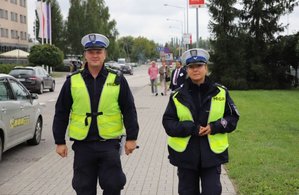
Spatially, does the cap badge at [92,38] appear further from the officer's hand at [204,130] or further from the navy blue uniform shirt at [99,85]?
the officer's hand at [204,130]

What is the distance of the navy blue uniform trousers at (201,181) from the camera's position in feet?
13.6

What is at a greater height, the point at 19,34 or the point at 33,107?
the point at 19,34

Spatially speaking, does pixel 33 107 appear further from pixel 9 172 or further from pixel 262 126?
pixel 262 126

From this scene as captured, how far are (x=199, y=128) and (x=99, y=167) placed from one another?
1.00m

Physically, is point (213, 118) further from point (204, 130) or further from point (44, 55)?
point (44, 55)

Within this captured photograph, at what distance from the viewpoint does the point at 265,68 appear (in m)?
32.1

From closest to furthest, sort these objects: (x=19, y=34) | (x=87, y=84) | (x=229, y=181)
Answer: (x=87, y=84)
(x=229, y=181)
(x=19, y=34)

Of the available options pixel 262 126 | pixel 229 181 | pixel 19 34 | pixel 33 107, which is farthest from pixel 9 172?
pixel 19 34

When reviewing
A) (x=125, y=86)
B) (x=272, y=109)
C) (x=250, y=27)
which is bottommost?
(x=272, y=109)

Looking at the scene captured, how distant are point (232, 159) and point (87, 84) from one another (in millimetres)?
4293

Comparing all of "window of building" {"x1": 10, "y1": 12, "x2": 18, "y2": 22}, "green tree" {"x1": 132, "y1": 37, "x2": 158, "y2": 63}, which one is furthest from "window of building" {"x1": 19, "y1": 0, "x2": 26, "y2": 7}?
"green tree" {"x1": 132, "y1": 37, "x2": 158, "y2": 63}

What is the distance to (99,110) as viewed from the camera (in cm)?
439

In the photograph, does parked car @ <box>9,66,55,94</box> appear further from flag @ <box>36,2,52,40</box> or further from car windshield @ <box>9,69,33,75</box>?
flag @ <box>36,2,52,40</box>

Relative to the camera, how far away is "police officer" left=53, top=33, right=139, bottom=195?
172 inches
